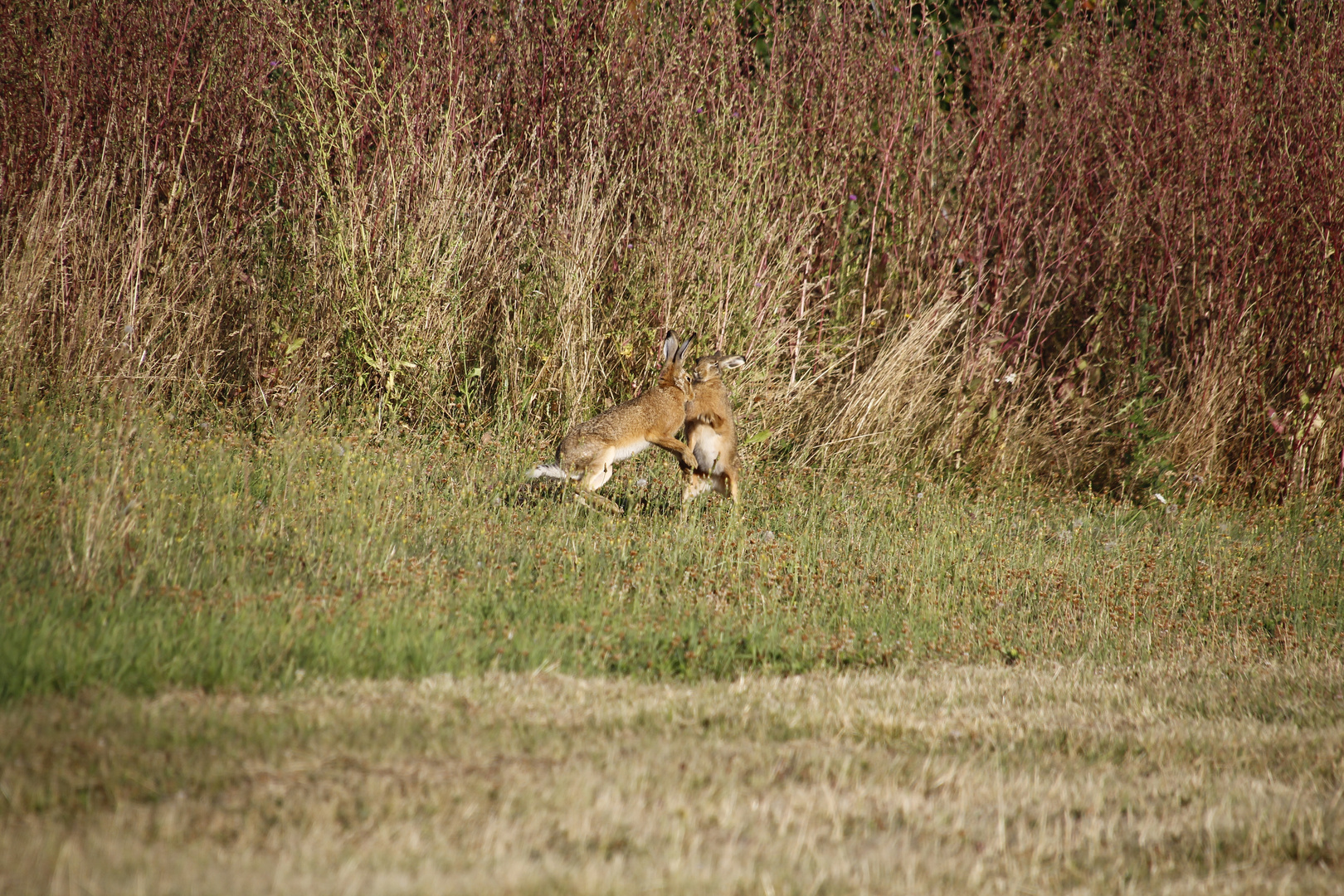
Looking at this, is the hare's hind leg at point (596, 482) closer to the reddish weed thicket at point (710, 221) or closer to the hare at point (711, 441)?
the hare at point (711, 441)

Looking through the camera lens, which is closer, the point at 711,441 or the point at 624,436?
the point at 624,436

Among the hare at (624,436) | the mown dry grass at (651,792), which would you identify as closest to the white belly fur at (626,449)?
the hare at (624,436)

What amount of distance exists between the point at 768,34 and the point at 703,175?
2608 millimetres

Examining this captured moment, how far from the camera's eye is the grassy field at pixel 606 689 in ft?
9.77

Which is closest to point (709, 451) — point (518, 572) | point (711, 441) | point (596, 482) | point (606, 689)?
point (711, 441)

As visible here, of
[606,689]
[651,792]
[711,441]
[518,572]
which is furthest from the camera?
[711,441]

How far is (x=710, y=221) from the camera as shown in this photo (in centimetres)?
868

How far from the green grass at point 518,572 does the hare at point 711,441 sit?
0.51 ft

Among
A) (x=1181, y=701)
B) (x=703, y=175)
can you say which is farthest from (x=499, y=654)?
(x=703, y=175)

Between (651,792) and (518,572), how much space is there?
6.85ft

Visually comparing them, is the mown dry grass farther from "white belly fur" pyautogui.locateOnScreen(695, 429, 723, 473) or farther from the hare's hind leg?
"white belly fur" pyautogui.locateOnScreen(695, 429, 723, 473)

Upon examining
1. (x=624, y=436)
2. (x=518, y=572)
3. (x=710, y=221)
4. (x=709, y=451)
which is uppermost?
(x=710, y=221)

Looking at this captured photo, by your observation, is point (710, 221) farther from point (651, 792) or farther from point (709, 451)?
point (651, 792)

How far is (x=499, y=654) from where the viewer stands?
442 cm
